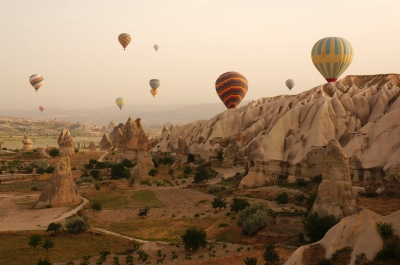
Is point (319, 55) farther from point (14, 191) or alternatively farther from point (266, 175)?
point (14, 191)

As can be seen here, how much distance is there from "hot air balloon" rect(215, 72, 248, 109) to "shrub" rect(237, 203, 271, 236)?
5336 cm

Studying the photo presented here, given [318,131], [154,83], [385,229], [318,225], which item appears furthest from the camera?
[154,83]

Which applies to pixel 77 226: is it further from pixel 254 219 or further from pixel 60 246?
pixel 254 219

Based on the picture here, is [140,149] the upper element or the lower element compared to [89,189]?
upper

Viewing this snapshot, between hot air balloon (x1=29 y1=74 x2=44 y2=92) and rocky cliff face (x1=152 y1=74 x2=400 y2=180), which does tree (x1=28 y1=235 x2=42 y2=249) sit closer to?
rocky cliff face (x1=152 y1=74 x2=400 y2=180)

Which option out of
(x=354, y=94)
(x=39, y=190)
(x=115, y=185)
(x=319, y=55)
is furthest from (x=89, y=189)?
(x=354, y=94)

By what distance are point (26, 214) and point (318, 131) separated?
33.8 m

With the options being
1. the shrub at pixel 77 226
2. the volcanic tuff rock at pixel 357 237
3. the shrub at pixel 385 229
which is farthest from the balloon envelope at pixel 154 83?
the shrub at pixel 385 229

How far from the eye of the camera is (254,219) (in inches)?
996

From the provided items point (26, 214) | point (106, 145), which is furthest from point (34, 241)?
point (106, 145)

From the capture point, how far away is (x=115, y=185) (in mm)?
46219

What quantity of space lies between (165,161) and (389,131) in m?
40.6

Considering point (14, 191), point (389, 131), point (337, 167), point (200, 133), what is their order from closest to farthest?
point (337, 167)
point (389, 131)
point (14, 191)
point (200, 133)

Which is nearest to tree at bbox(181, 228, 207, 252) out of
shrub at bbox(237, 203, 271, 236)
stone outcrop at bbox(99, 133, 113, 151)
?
shrub at bbox(237, 203, 271, 236)
